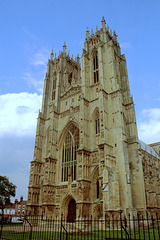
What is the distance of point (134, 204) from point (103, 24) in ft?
94.1

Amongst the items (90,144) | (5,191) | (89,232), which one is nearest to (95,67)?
(90,144)

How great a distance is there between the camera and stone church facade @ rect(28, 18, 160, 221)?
22266 mm

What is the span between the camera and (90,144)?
26.6 m

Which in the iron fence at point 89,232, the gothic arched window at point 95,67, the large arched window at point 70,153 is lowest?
the iron fence at point 89,232

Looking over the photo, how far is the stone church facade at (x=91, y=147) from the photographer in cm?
2227

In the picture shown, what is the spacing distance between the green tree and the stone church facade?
23.8ft

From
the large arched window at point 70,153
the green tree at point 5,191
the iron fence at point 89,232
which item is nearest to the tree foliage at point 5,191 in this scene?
the green tree at point 5,191

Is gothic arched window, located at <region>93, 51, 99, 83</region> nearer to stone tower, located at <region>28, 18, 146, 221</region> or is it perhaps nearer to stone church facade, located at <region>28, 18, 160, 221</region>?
stone church facade, located at <region>28, 18, 160, 221</region>

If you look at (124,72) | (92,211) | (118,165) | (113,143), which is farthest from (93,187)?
(124,72)

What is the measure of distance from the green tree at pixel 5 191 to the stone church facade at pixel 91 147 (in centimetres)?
725

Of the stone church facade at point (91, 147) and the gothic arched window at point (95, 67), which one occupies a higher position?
the gothic arched window at point (95, 67)

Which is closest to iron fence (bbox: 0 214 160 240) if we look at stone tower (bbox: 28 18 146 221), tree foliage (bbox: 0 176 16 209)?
stone tower (bbox: 28 18 146 221)

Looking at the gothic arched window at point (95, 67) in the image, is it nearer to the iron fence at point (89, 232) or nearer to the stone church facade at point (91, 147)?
the stone church facade at point (91, 147)

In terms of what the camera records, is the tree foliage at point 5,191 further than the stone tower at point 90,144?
Yes
